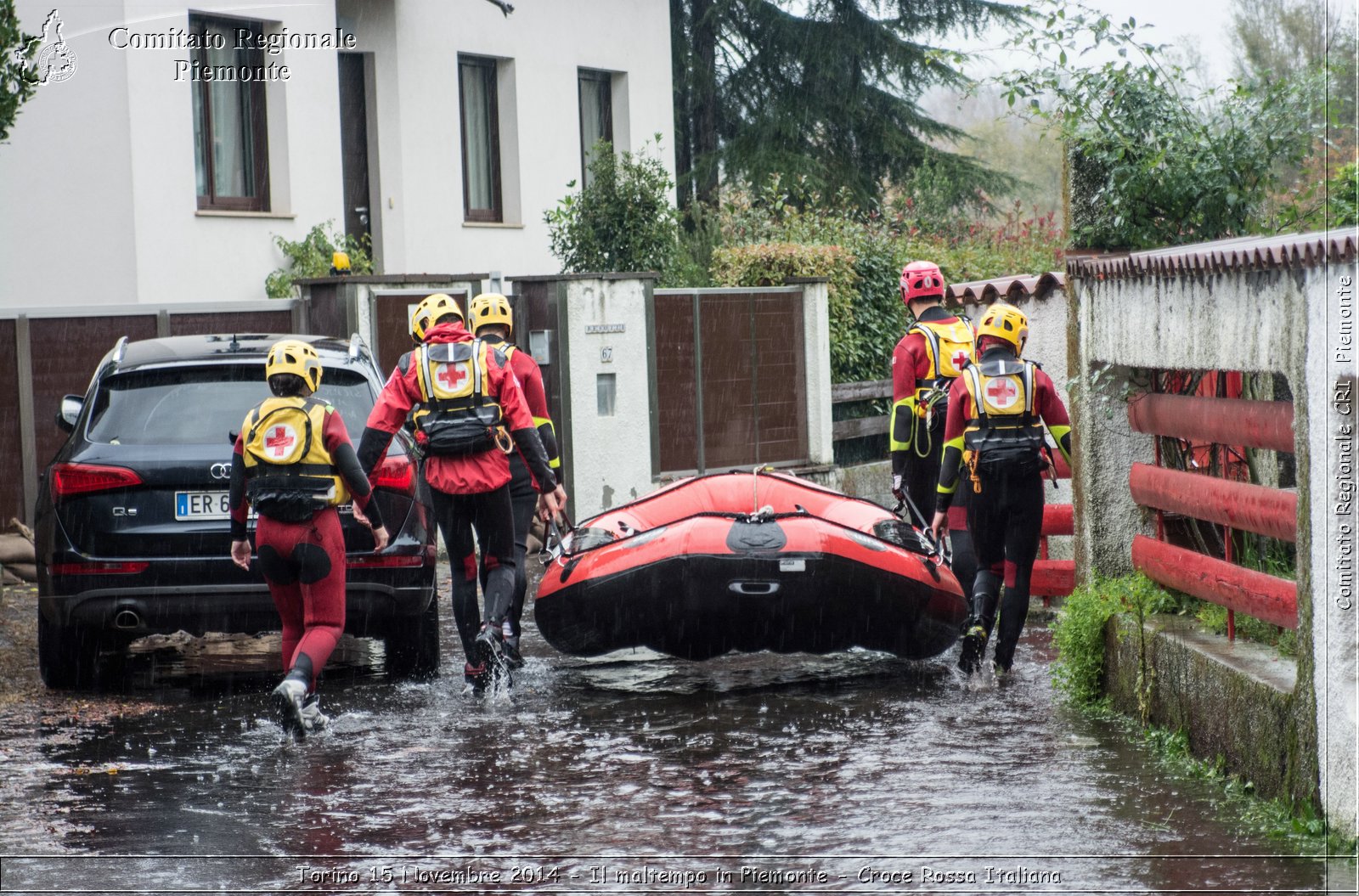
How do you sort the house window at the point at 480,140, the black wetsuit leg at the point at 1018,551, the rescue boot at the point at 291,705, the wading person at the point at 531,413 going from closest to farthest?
the rescue boot at the point at 291,705 → the black wetsuit leg at the point at 1018,551 → the wading person at the point at 531,413 → the house window at the point at 480,140

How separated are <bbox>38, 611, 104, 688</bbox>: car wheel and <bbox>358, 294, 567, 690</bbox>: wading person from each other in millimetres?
1686

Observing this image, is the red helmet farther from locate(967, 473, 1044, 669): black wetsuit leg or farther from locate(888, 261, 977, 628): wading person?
locate(967, 473, 1044, 669): black wetsuit leg

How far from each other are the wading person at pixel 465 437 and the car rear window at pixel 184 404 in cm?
52

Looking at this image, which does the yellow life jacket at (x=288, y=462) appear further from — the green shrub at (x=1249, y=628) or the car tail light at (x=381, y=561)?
the green shrub at (x=1249, y=628)

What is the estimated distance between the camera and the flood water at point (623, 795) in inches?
200

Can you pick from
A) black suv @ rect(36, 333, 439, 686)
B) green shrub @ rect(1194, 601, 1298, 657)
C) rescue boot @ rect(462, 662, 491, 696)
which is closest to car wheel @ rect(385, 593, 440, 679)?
black suv @ rect(36, 333, 439, 686)

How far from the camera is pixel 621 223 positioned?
61.3 feet

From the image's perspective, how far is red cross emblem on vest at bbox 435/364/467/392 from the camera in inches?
313

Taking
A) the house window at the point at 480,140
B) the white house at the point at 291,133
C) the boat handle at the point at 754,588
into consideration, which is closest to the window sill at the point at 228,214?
the white house at the point at 291,133

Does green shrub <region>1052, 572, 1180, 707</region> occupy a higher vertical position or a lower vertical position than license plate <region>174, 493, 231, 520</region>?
lower

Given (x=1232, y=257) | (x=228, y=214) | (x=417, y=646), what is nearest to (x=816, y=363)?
(x=228, y=214)

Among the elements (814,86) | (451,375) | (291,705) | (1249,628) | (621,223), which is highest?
(814,86)

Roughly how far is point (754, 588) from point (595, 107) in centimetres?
1593

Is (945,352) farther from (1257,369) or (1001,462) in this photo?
(1257,369)
